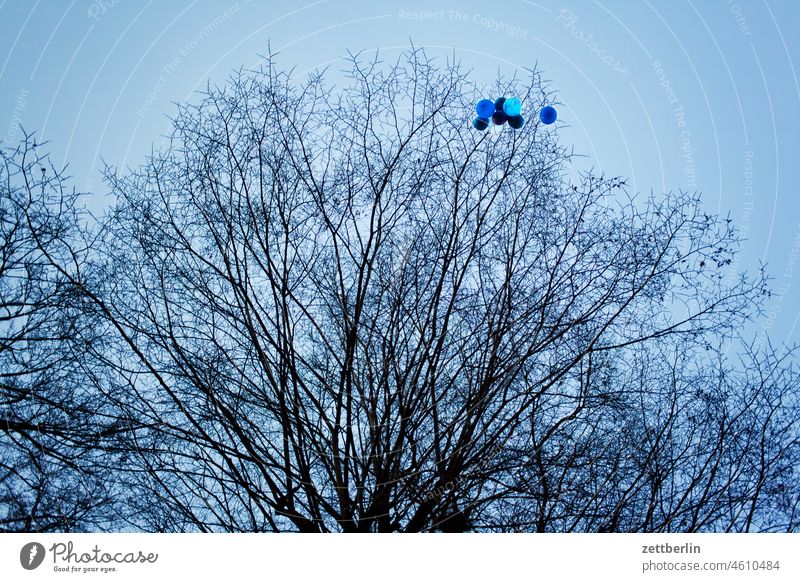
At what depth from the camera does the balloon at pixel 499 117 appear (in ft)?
10.1

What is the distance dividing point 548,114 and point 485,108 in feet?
0.99

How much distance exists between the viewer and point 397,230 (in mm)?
3182

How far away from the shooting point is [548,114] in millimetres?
3092

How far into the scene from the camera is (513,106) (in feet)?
10.0

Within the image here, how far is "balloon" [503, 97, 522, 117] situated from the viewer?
10.0 ft

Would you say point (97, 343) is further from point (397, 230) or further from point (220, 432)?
point (397, 230)

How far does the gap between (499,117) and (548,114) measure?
0.23 meters
